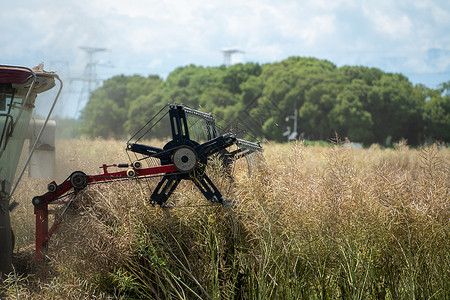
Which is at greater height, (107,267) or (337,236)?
(337,236)

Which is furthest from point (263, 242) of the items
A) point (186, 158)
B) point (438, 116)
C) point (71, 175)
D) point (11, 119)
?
point (438, 116)

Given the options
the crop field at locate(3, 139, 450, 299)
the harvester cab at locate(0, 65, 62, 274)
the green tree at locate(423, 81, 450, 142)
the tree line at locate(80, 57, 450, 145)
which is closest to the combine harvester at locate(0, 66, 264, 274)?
the harvester cab at locate(0, 65, 62, 274)

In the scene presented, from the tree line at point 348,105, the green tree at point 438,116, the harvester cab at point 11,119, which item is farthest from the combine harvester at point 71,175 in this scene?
the green tree at point 438,116

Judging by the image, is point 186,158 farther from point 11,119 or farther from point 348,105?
point 348,105

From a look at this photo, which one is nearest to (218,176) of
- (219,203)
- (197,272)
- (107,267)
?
(219,203)

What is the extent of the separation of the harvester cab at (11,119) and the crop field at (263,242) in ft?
1.56

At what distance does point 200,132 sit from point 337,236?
2.72m

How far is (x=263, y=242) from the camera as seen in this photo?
4.12 m

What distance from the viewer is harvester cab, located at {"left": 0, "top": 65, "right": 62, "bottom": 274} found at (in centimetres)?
512

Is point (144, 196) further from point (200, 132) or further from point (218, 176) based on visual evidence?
point (200, 132)

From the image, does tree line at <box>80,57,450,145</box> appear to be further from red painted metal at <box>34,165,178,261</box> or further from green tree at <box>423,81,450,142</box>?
red painted metal at <box>34,165,178,261</box>

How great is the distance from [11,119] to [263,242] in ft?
9.91

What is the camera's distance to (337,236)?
416 centimetres

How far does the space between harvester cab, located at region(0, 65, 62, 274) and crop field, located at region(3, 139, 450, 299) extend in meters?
0.48
